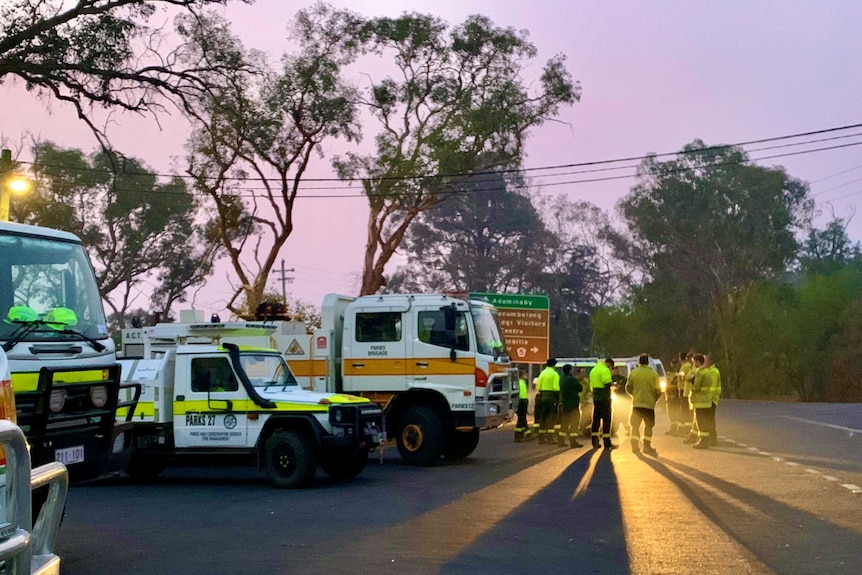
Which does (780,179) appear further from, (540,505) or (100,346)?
(100,346)

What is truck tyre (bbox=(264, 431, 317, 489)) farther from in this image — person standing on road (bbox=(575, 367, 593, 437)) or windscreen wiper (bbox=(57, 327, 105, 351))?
person standing on road (bbox=(575, 367, 593, 437))

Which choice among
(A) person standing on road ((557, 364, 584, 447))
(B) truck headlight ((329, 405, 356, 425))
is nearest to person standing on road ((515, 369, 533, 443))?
(A) person standing on road ((557, 364, 584, 447))

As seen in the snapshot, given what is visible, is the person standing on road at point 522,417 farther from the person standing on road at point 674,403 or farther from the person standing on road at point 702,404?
the person standing on road at point 702,404

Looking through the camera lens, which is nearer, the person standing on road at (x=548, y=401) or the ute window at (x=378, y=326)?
the ute window at (x=378, y=326)

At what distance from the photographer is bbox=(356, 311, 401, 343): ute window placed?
62.3 ft

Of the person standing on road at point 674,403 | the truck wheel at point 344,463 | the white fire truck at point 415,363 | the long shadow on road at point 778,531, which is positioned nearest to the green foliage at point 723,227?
the person standing on road at point 674,403

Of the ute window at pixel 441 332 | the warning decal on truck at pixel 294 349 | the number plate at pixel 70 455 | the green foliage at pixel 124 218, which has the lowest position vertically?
the number plate at pixel 70 455

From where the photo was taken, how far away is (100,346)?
28.2 feet

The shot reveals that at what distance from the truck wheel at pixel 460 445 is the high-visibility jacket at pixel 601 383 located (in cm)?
278

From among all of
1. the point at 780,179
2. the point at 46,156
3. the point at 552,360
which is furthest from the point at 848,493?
the point at 780,179

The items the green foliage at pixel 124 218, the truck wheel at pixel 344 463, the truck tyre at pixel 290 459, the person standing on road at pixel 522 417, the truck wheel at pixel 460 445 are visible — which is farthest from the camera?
Answer: the green foliage at pixel 124 218

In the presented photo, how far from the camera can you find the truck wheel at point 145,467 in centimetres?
1644

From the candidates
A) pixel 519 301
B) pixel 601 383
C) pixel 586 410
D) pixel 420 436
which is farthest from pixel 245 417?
pixel 519 301

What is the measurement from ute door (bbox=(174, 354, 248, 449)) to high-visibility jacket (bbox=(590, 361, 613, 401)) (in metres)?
8.06
